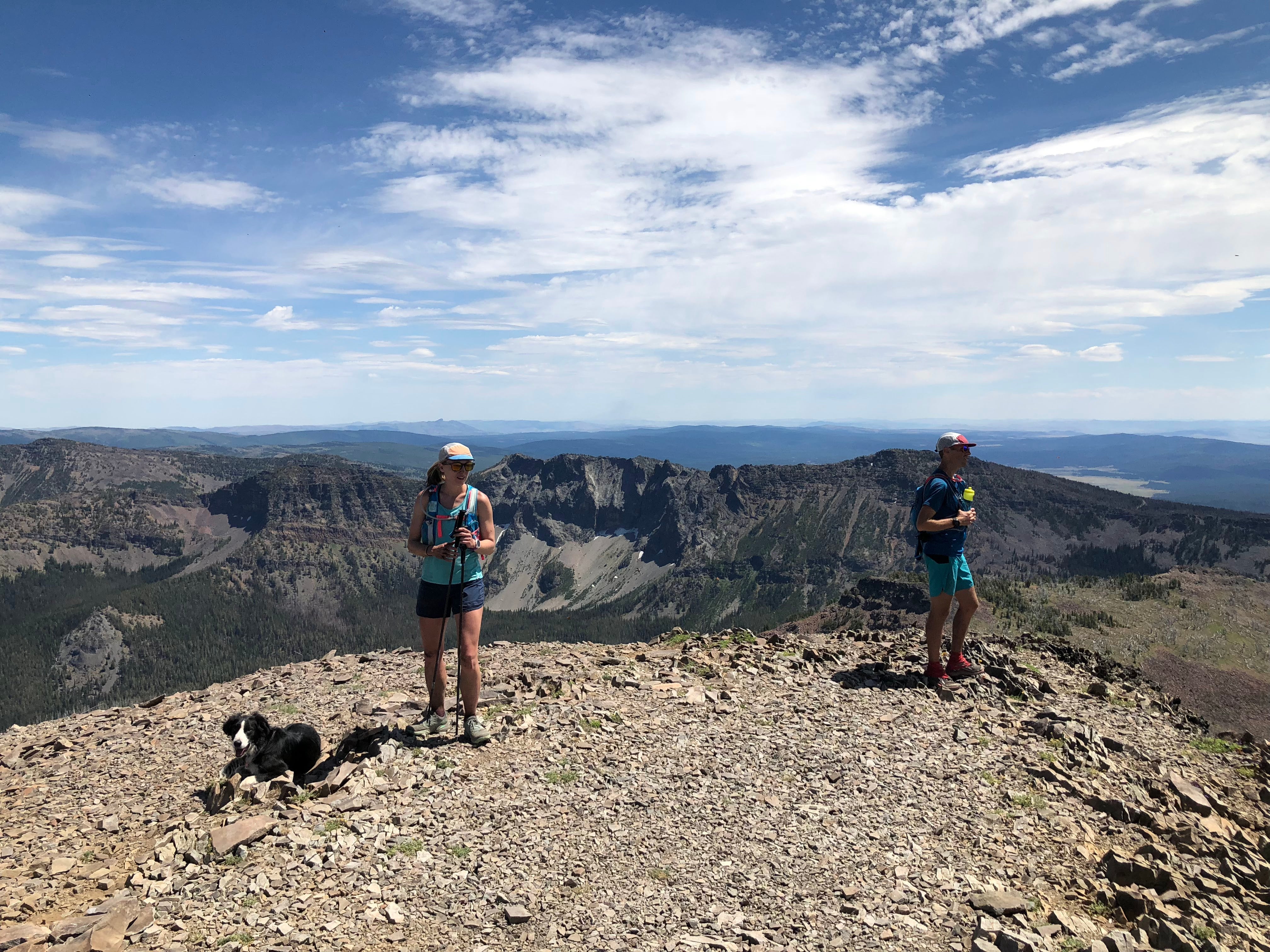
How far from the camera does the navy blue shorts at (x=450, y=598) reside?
35.1 feet

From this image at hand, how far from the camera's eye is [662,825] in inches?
356

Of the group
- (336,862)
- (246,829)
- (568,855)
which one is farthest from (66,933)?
(568,855)

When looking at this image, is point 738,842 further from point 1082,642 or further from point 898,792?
point 1082,642

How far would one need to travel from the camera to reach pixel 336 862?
7.88 meters

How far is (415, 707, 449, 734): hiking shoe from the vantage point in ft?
36.8

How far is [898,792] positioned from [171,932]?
8967 mm

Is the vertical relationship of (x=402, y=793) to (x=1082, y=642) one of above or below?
above

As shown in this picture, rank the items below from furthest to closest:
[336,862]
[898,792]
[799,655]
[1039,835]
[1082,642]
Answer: [1082,642] → [799,655] → [898,792] → [1039,835] → [336,862]

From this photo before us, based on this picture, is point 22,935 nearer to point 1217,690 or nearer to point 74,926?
point 74,926

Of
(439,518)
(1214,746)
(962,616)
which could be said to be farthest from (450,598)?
(1214,746)

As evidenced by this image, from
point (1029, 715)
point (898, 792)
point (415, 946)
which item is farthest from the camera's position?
point (1029, 715)

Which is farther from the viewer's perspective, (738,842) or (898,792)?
(898,792)

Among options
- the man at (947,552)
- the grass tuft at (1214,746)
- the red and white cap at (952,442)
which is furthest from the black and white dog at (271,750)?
the grass tuft at (1214,746)

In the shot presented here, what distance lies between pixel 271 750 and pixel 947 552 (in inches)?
483
